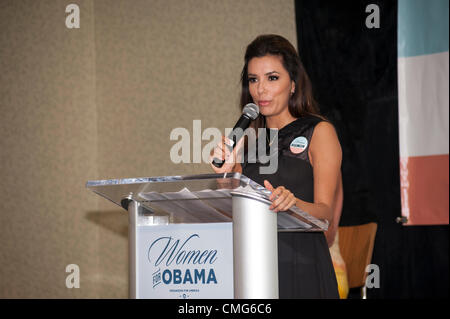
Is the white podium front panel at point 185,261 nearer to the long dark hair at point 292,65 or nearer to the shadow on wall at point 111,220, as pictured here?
the long dark hair at point 292,65

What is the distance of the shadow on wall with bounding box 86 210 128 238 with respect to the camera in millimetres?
4184

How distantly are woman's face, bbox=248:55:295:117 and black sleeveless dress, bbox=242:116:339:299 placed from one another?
0.10 metres

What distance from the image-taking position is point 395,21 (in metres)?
3.41

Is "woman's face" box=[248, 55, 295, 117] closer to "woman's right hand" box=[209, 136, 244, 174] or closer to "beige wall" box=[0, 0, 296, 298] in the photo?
"woman's right hand" box=[209, 136, 244, 174]

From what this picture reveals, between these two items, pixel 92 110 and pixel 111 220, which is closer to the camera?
pixel 111 220

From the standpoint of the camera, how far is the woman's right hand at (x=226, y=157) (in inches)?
61.0

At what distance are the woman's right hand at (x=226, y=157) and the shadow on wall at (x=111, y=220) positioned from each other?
238 centimetres

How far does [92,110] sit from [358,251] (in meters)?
2.51

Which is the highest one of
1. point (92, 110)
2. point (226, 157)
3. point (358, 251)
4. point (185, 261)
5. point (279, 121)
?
point (92, 110)

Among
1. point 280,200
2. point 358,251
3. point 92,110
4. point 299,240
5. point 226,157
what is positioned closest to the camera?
point 280,200

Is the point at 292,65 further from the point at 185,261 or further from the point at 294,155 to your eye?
the point at 185,261

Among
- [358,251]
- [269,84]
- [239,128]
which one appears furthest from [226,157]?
[358,251]

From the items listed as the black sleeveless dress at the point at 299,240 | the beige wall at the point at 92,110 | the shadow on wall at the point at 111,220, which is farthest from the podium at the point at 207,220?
the shadow on wall at the point at 111,220

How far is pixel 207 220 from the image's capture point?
145 cm
